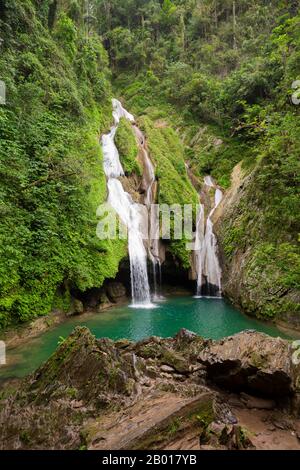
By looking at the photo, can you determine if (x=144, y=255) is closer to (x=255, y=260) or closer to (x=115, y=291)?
(x=115, y=291)

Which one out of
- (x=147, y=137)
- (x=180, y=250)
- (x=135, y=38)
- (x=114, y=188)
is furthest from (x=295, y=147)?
(x=135, y=38)

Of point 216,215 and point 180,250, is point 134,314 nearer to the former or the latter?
point 180,250

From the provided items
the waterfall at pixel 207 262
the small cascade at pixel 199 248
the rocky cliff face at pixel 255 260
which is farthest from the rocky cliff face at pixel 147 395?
the small cascade at pixel 199 248

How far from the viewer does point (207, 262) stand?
15719mm

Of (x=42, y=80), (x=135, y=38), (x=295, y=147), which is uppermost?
(x=135, y=38)

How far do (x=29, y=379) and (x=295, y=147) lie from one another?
971cm

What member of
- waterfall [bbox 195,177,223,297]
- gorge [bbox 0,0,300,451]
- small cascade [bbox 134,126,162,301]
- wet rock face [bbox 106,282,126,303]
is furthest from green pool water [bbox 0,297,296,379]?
small cascade [bbox 134,126,162,301]

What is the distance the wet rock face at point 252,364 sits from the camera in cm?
443

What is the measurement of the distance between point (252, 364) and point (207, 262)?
11.2 metres

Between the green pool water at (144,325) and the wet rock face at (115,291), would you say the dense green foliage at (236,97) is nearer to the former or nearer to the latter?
the green pool water at (144,325)

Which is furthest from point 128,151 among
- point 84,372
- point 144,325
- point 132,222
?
point 84,372

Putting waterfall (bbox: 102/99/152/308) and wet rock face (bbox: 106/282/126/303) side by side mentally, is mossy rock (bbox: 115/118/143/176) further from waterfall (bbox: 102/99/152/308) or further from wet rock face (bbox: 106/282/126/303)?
wet rock face (bbox: 106/282/126/303)

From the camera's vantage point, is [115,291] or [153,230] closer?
[115,291]
